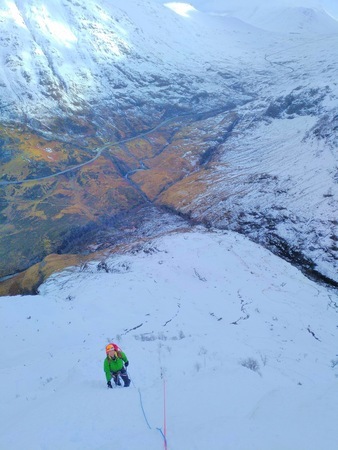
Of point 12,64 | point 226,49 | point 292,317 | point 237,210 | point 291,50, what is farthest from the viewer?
point 226,49

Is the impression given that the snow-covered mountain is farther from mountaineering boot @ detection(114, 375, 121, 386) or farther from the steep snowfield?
mountaineering boot @ detection(114, 375, 121, 386)

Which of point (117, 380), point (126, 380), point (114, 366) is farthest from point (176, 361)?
point (114, 366)

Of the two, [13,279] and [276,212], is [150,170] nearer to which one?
[276,212]

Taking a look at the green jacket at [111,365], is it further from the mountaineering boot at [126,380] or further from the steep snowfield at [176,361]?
the steep snowfield at [176,361]

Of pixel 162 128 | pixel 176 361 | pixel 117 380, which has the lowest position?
pixel 162 128

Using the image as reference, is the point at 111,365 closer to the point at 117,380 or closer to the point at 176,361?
the point at 117,380

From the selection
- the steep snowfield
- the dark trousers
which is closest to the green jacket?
the dark trousers

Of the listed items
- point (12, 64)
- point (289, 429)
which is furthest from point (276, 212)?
point (12, 64)
